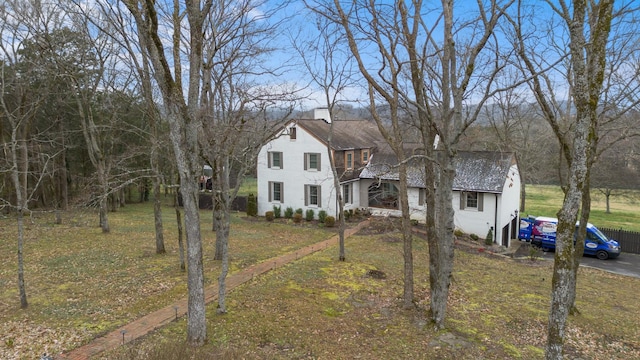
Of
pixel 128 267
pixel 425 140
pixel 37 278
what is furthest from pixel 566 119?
pixel 37 278

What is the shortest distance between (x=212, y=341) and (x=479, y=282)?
9.91 metres

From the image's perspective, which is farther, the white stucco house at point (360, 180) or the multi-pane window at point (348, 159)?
the multi-pane window at point (348, 159)

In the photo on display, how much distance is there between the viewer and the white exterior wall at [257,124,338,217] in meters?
25.5

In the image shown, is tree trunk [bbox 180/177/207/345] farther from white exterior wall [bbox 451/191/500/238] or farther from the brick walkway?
white exterior wall [bbox 451/191/500/238]

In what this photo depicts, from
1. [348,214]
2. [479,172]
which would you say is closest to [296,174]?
[348,214]

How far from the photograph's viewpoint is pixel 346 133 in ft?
96.4

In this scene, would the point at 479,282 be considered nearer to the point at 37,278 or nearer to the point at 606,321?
the point at 606,321

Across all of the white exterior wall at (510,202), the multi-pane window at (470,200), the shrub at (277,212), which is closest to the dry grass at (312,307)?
the white exterior wall at (510,202)

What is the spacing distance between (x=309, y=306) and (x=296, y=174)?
16444mm

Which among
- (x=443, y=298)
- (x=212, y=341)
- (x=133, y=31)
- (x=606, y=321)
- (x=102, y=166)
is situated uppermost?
(x=133, y=31)

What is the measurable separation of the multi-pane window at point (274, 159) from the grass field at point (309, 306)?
9562mm

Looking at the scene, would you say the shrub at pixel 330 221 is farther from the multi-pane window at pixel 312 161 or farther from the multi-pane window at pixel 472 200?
the multi-pane window at pixel 472 200

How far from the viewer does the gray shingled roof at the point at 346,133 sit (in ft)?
84.7

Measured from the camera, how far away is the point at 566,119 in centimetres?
1188
